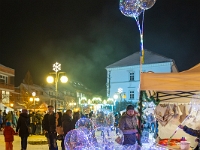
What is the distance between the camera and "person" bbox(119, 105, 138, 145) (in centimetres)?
734

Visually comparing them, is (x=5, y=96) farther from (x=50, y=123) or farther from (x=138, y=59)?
(x=50, y=123)

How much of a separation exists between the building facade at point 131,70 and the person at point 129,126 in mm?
37528

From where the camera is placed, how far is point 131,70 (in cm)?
4822

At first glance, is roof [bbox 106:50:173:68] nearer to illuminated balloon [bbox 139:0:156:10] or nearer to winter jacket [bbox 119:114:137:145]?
illuminated balloon [bbox 139:0:156:10]

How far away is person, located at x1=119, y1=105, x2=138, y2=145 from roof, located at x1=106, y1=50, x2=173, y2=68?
126 feet

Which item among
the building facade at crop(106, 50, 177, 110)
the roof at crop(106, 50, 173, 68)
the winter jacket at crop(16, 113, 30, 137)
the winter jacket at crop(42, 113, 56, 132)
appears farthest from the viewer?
the roof at crop(106, 50, 173, 68)

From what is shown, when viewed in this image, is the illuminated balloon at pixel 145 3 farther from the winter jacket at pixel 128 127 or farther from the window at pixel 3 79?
the window at pixel 3 79

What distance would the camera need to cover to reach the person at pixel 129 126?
7.34 metres

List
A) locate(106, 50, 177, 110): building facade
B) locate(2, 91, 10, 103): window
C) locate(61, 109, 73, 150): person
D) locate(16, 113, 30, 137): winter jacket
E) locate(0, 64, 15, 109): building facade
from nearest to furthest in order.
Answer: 1. locate(61, 109, 73, 150): person
2. locate(16, 113, 30, 137): winter jacket
3. locate(0, 64, 15, 109): building facade
4. locate(2, 91, 10, 103): window
5. locate(106, 50, 177, 110): building facade

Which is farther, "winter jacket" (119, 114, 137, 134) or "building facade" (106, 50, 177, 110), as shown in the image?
"building facade" (106, 50, 177, 110)

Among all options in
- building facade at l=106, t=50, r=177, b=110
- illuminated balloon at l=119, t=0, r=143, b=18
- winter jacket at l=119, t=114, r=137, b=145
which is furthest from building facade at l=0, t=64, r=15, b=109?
winter jacket at l=119, t=114, r=137, b=145

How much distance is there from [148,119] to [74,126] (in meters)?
4.98

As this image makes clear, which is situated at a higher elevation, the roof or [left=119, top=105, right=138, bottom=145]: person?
the roof

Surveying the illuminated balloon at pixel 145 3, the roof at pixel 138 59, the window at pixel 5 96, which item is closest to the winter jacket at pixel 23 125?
the illuminated balloon at pixel 145 3
